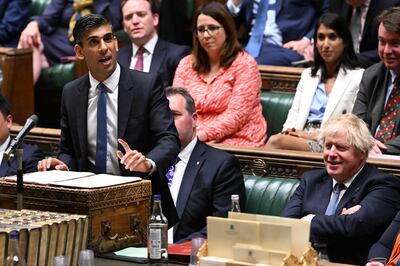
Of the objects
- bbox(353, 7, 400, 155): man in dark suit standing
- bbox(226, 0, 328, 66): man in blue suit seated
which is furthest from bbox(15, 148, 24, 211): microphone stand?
bbox(226, 0, 328, 66): man in blue suit seated

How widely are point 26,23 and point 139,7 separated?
1.63 m

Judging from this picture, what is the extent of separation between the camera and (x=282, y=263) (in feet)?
11.2

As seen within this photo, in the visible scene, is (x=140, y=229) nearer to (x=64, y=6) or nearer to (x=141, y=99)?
(x=141, y=99)

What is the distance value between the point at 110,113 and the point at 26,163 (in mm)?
847

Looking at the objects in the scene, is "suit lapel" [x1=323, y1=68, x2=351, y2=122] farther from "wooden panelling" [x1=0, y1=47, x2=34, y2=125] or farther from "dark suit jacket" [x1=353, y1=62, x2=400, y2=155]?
"wooden panelling" [x1=0, y1=47, x2=34, y2=125]

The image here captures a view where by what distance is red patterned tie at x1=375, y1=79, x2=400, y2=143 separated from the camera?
5.86 m

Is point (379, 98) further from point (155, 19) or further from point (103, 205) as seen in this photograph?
point (103, 205)

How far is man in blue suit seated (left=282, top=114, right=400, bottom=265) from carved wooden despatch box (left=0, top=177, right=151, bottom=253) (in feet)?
2.64

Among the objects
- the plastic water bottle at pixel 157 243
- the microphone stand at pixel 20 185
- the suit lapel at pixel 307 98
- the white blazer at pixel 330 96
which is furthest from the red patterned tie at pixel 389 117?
the microphone stand at pixel 20 185

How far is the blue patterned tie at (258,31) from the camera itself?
7.41 m

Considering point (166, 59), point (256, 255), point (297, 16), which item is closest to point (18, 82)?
point (166, 59)

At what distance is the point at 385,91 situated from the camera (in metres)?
5.97

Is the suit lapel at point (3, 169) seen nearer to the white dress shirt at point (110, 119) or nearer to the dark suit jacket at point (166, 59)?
the white dress shirt at point (110, 119)

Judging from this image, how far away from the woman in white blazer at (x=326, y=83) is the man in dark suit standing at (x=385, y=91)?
24 cm
